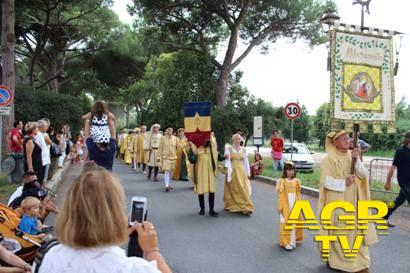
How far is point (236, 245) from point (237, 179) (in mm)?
2674

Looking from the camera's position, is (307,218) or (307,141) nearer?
(307,218)

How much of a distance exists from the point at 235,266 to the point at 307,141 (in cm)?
6872

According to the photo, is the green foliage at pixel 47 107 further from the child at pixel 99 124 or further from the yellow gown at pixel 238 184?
the child at pixel 99 124

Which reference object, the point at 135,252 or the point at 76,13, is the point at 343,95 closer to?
the point at 135,252

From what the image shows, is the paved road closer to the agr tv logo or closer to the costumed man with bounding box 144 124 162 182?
the agr tv logo

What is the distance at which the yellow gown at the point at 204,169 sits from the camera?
9.24 m

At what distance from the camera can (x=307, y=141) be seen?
72688mm

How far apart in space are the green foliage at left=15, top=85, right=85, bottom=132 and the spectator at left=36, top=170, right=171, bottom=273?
20717 mm

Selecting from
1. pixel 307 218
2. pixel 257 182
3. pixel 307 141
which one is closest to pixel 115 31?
pixel 257 182

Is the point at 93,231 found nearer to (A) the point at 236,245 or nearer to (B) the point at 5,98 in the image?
(A) the point at 236,245

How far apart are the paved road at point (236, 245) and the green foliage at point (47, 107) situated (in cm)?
1392

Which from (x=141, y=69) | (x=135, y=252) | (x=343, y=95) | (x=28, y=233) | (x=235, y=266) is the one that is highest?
(x=141, y=69)

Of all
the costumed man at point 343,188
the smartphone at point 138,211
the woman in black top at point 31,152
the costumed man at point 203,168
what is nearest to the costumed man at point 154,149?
the costumed man at point 203,168

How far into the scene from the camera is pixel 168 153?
13602 mm
